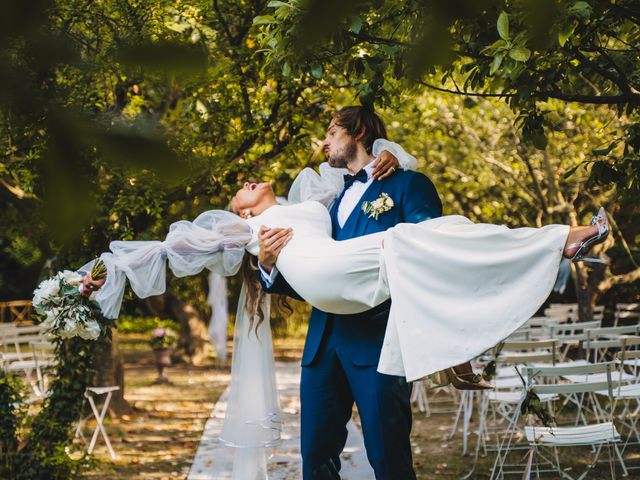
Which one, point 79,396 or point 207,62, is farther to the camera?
point 79,396

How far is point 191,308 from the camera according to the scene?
48.5 feet

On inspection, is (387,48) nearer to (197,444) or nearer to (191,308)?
(197,444)

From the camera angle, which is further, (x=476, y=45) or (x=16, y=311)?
(x=16, y=311)

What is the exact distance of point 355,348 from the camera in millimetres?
3156

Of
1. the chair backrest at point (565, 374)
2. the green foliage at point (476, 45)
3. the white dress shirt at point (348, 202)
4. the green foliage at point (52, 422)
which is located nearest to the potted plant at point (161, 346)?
the green foliage at point (52, 422)

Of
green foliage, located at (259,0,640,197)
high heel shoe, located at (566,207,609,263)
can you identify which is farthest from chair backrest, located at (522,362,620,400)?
high heel shoe, located at (566,207,609,263)

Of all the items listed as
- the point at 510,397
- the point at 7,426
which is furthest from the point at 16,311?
the point at 510,397

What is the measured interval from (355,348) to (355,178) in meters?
0.76

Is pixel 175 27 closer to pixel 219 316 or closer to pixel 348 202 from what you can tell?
pixel 348 202

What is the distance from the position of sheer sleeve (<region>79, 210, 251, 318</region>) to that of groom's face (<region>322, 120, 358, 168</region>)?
0.50m

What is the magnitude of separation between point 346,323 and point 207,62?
218cm

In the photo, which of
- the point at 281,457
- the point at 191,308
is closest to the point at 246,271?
the point at 281,457

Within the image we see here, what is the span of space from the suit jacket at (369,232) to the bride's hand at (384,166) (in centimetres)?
2

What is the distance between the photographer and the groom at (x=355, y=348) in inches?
122
